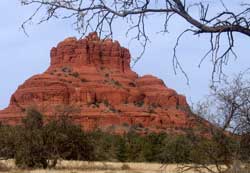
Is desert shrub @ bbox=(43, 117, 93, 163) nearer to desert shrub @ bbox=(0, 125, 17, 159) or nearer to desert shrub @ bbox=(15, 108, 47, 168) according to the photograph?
Result: desert shrub @ bbox=(15, 108, 47, 168)

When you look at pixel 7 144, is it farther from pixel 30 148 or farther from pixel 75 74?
pixel 75 74

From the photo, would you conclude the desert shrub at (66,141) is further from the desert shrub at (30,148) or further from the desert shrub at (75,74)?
the desert shrub at (75,74)

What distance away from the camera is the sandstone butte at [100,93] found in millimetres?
131625

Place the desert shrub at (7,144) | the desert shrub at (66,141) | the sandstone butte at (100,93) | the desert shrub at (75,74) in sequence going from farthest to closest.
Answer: the desert shrub at (75,74), the sandstone butte at (100,93), the desert shrub at (7,144), the desert shrub at (66,141)

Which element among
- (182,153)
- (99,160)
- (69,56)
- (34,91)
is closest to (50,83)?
(34,91)

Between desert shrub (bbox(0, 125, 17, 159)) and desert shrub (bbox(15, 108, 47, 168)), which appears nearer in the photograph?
desert shrub (bbox(15, 108, 47, 168))

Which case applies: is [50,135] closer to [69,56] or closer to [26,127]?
[26,127]

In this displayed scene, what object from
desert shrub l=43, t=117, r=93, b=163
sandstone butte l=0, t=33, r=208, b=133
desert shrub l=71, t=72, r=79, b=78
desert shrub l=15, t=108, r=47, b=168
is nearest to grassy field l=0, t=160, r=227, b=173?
desert shrub l=43, t=117, r=93, b=163

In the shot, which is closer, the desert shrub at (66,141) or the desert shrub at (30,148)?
the desert shrub at (30,148)

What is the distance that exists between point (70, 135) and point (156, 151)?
73.7ft

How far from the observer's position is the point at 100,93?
467 ft

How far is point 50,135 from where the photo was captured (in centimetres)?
3628

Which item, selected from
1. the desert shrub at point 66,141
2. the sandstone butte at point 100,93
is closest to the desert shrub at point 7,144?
the desert shrub at point 66,141

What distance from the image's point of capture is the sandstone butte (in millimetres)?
131625
